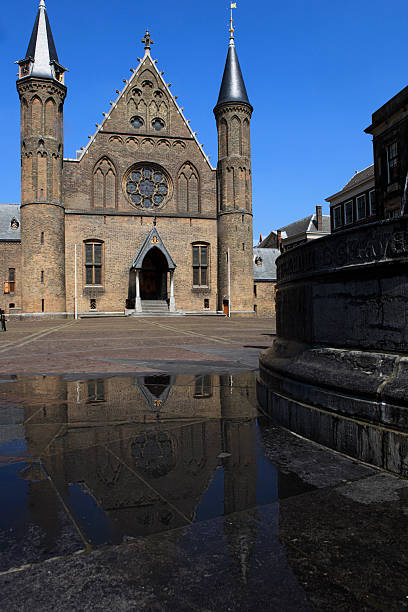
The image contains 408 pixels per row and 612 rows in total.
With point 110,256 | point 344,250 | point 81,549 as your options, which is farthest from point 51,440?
point 110,256

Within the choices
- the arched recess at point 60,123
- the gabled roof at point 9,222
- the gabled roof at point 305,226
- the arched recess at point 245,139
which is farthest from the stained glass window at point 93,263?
the gabled roof at point 305,226

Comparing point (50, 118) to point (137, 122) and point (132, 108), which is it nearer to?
point (132, 108)

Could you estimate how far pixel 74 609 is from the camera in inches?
50.1

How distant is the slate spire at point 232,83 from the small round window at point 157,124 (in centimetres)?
485

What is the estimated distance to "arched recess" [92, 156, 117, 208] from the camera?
34.8 metres

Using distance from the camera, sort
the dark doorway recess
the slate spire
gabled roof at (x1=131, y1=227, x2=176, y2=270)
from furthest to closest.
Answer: the slate spire
gabled roof at (x1=131, y1=227, x2=176, y2=270)
the dark doorway recess

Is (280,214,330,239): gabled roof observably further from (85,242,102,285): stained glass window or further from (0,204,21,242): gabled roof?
(0,204,21,242): gabled roof

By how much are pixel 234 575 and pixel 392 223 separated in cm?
216

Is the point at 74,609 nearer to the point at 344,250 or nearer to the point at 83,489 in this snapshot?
the point at 83,489

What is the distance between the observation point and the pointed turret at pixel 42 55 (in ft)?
108

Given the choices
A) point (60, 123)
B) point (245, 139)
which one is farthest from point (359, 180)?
point (60, 123)

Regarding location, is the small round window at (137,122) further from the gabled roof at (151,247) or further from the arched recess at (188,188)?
the gabled roof at (151,247)

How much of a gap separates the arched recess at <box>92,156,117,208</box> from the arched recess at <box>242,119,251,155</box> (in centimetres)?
1045

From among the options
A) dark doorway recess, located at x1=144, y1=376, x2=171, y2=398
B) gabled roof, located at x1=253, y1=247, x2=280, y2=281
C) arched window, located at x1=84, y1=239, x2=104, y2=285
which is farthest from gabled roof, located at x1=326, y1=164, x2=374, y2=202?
dark doorway recess, located at x1=144, y1=376, x2=171, y2=398
